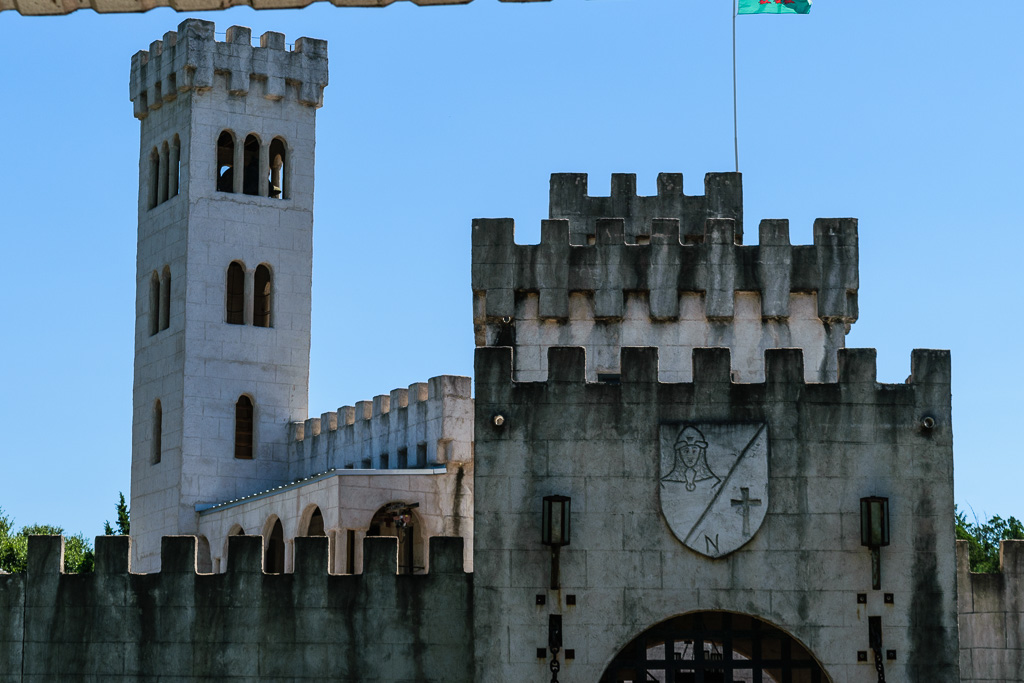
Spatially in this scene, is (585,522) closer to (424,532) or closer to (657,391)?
(657,391)

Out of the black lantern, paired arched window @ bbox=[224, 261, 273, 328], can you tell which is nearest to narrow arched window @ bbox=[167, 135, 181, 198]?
paired arched window @ bbox=[224, 261, 273, 328]

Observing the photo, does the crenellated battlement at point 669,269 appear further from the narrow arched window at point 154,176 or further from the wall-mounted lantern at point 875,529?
the narrow arched window at point 154,176

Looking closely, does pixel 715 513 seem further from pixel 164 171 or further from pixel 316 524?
pixel 164 171

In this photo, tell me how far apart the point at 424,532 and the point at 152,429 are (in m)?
18.7

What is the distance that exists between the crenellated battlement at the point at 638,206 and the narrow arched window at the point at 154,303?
3637 centimetres

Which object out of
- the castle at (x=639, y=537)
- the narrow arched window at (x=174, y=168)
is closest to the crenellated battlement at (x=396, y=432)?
the narrow arched window at (x=174, y=168)

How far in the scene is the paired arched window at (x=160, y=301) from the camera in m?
72.6

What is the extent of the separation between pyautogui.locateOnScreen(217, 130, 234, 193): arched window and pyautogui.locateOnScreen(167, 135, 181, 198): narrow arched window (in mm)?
1516

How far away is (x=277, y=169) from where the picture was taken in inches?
2899

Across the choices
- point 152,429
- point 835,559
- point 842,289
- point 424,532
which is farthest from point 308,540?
point 152,429

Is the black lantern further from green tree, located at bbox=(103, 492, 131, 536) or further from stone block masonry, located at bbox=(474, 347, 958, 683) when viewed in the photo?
green tree, located at bbox=(103, 492, 131, 536)

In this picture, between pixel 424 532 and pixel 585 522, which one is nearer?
pixel 585 522

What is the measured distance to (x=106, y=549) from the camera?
3334 centimetres

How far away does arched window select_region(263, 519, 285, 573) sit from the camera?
Result: 62.2 metres
